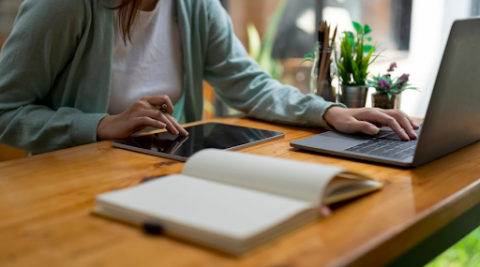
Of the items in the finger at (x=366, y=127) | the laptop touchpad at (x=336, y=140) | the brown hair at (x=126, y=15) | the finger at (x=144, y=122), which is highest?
the brown hair at (x=126, y=15)

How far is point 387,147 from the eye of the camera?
33.4 inches

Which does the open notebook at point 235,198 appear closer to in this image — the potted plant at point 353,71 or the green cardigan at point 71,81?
the green cardigan at point 71,81

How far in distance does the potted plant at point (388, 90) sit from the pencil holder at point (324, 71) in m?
0.10

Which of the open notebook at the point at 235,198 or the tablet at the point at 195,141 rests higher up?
the open notebook at the point at 235,198

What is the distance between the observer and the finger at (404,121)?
91cm

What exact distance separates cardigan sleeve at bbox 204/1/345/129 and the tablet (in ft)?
0.48

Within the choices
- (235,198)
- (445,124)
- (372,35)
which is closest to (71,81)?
(235,198)

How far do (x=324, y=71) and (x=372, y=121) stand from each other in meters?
Answer: 0.27

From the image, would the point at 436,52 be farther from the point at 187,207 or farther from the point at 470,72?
the point at 187,207

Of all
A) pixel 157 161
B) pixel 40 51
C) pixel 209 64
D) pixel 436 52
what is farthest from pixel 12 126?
pixel 436 52

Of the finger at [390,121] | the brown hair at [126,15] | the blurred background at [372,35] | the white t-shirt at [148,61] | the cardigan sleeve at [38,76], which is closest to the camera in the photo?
the finger at [390,121]

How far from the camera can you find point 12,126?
1040 mm

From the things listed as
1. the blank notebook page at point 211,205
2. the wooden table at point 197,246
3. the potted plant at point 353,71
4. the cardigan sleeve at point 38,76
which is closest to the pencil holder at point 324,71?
the potted plant at point 353,71

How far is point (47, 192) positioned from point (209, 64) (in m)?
0.87
